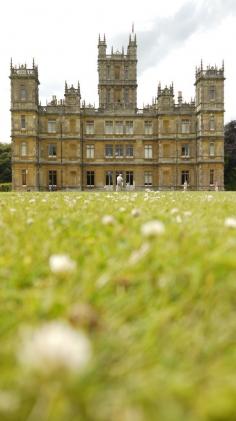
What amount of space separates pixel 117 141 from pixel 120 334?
151ft

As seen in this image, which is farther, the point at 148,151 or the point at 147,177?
the point at 147,177

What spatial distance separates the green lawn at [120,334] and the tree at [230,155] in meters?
56.7

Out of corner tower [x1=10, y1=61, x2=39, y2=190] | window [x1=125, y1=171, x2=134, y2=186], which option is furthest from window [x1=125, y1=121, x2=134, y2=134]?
corner tower [x1=10, y1=61, x2=39, y2=190]

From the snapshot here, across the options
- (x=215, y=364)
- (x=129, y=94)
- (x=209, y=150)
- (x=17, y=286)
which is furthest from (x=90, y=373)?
(x=129, y=94)

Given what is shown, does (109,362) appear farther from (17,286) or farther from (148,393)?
(17,286)

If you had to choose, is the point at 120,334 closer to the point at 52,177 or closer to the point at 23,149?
the point at 23,149

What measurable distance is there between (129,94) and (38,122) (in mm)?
17074

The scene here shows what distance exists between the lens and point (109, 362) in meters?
0.86

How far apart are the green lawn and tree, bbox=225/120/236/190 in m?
56.7

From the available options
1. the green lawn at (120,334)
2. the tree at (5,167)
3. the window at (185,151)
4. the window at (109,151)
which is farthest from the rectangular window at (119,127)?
the green lawn at (120,334)

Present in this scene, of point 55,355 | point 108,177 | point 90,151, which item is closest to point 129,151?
point 108,177

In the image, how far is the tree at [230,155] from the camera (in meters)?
57.2

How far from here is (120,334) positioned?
0.98m

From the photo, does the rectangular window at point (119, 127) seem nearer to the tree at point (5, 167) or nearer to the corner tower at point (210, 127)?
the corner tower at point (210, 127)
